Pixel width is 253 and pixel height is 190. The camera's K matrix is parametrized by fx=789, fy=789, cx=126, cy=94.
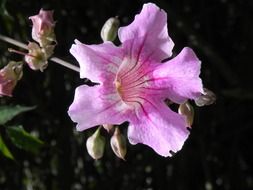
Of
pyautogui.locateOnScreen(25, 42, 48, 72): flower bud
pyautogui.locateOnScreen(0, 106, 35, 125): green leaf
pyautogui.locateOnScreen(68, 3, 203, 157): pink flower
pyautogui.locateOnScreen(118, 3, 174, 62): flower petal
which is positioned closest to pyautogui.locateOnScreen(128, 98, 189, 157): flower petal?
Answer: pyautogui.locateOnScreen(68, 3, 203, 157): pink flower

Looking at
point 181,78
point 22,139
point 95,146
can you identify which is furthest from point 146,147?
point 181,78

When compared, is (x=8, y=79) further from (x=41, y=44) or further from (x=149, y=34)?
(x=149, y=34)

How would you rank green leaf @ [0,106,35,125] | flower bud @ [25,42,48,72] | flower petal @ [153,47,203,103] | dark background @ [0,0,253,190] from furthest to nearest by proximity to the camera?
dark background @ [0,0,253,190] → green leaf @ [0,106,35,125] → flower bud @ [25,42,48,72] → flower petal @ [153,47,203,103]

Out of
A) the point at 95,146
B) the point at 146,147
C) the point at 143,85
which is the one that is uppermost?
the point at 143,85

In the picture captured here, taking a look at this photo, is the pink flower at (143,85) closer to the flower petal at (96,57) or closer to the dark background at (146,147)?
the flower petal at (96,57)

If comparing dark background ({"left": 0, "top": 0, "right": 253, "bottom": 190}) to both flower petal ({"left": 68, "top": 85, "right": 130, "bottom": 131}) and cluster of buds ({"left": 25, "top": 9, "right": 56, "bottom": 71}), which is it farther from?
flower petal ({"left": 68, "top": 85, "right": 130, "bottom": 131})

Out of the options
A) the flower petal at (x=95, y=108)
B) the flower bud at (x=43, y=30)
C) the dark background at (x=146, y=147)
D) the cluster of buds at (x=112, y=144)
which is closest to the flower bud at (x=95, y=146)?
the cluster of buds at (x=112, y=144)

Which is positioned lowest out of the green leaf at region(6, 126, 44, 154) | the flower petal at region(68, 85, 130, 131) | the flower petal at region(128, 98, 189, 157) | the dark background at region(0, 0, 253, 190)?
the dark background at region(0, 0, 253, 190)
